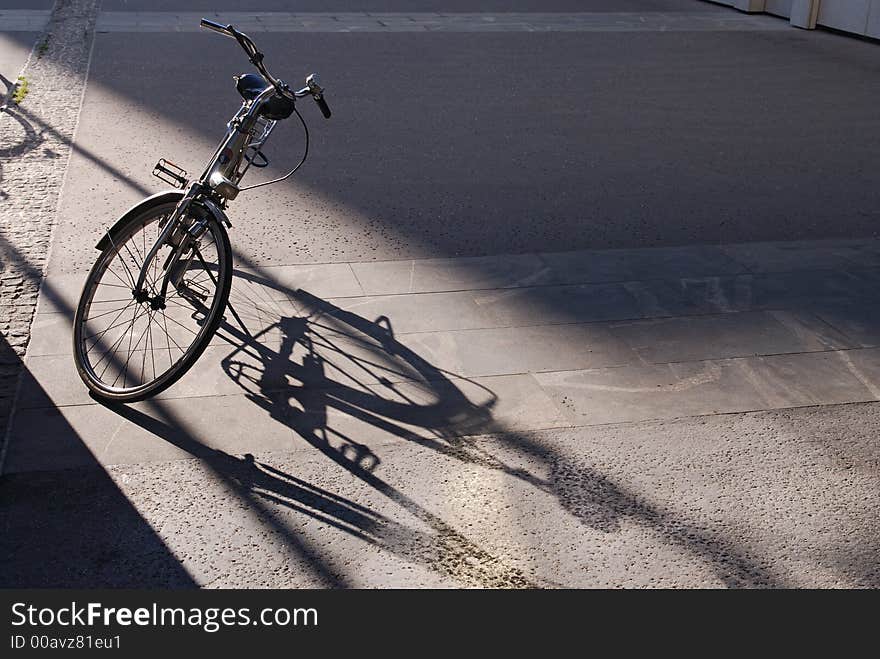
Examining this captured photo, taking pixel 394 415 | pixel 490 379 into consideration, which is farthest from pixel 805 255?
pixel 394 415

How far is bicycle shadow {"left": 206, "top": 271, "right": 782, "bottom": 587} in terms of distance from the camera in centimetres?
348

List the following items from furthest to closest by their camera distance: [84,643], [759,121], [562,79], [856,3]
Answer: [856,3]
[562,79]
[759,121]
[84,643]

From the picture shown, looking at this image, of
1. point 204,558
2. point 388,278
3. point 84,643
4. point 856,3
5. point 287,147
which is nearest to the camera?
Answer: point 84,643

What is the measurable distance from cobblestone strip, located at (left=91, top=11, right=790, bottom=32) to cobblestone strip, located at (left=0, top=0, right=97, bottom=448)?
1.40 metres

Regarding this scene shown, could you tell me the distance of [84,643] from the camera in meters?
2.98

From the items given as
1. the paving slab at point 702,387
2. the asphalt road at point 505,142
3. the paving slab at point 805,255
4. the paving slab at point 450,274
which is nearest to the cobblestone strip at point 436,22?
the asphalt road at point 505,142

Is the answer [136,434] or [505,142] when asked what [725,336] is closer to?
[136,434]

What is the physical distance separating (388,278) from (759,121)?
5.09 meters

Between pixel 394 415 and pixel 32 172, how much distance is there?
4.16m

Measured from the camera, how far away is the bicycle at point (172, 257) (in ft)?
13.8

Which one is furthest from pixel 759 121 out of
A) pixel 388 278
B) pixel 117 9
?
pixel 117 9

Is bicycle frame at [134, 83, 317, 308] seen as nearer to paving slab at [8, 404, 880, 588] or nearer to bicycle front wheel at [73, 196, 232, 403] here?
bicycle front wheel at [73, 196, 232, 403]

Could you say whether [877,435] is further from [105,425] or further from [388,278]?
[105,425]

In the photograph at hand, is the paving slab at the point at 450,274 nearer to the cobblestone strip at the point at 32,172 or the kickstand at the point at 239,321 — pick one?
the kickstand at the point at 239,321
